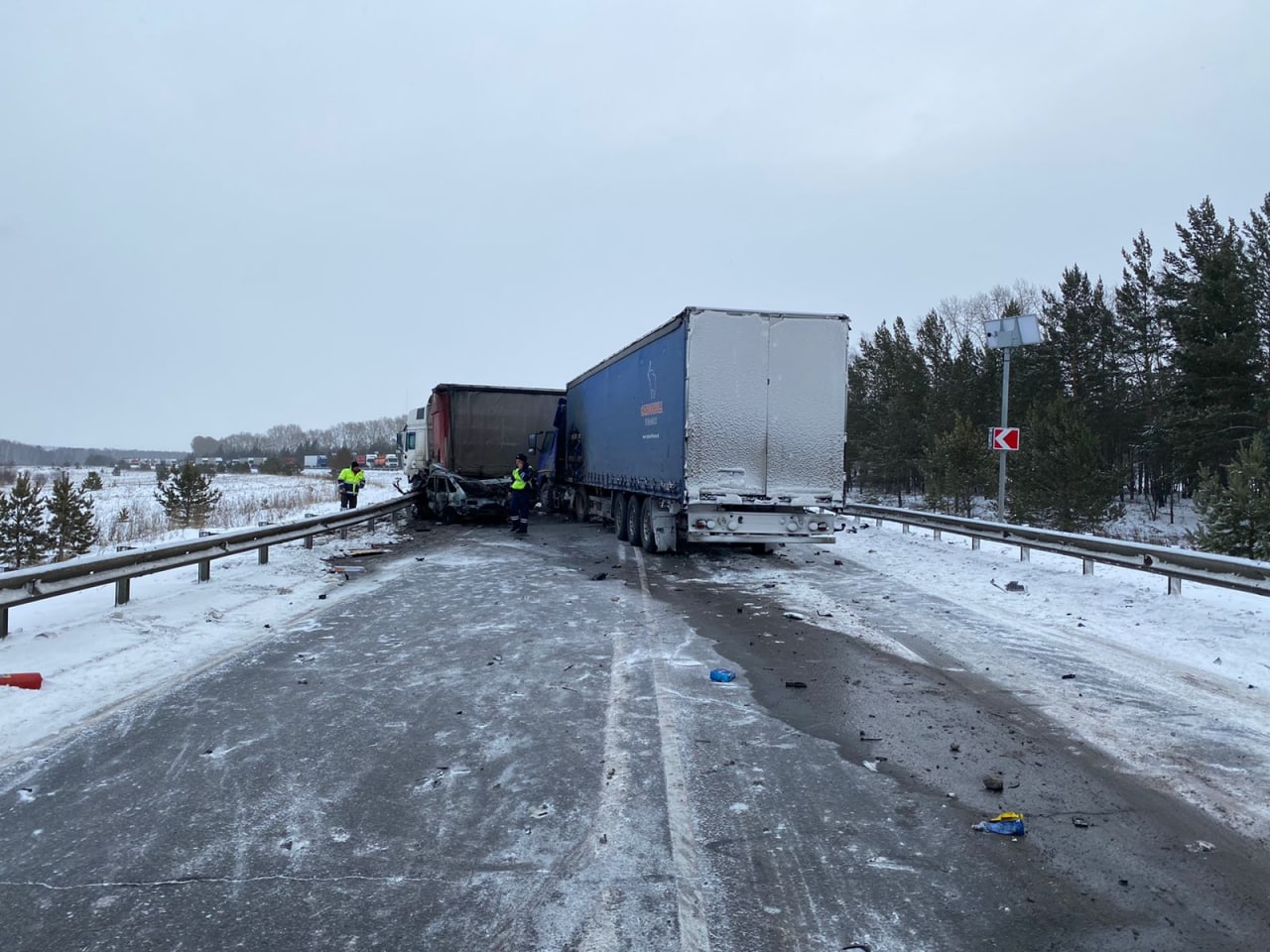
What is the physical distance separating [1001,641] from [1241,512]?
20.3 meters

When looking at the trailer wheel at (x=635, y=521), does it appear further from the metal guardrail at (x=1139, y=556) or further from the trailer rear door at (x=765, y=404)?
the metal guardrail at (x=1139, y=556)

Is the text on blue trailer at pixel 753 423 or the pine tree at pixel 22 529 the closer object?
the text on blue trailer at pixel 753 423

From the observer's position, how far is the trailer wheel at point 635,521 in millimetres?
16791

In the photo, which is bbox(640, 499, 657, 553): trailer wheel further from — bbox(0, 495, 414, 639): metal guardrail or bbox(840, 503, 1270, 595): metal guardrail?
bbox(0, 495, 414, 639): metal guardrail

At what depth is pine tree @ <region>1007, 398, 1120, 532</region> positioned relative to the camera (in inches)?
1342

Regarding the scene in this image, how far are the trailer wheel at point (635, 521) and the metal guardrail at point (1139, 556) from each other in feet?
13.8

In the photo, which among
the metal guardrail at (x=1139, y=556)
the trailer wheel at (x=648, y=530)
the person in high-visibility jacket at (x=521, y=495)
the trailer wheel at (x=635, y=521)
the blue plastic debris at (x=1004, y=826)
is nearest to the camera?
the blue plastic debris at (x=1004, y=826)

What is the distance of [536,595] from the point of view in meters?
10.9

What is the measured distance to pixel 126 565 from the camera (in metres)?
8.97

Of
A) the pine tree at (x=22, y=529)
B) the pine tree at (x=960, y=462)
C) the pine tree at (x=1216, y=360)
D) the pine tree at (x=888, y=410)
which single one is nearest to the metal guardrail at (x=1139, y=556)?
the pine tree at (x=1216, y=360)

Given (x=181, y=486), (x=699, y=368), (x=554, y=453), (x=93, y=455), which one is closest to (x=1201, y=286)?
(x=554, y=453)

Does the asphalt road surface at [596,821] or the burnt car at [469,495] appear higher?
the burnt car at [469,495]

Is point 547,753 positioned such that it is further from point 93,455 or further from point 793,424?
point 93,455

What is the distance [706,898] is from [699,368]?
10.8 meters
